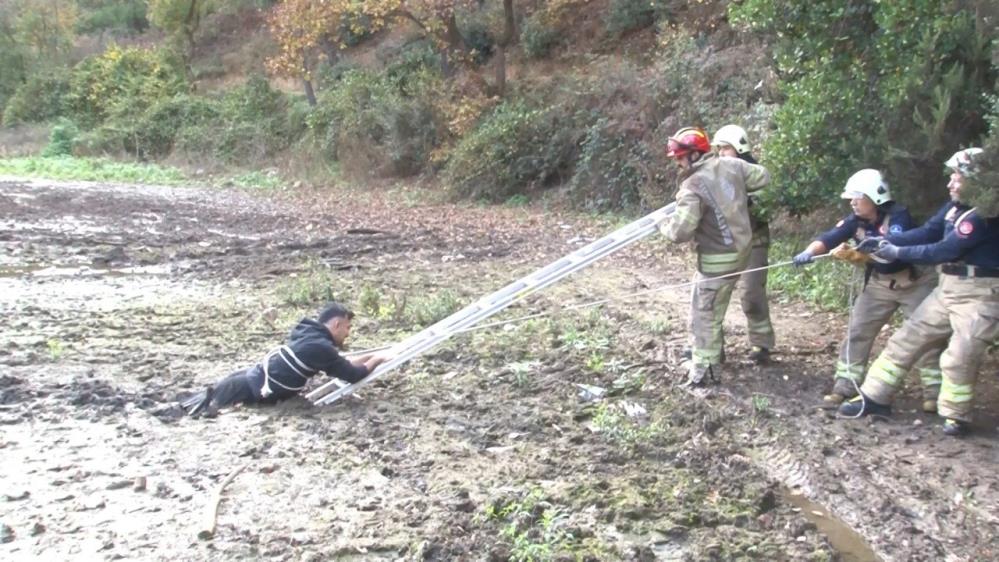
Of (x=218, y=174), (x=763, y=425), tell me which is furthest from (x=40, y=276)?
(x=218, y=174)

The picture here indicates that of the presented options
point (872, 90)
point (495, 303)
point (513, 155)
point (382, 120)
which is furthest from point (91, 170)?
point (872, 90)

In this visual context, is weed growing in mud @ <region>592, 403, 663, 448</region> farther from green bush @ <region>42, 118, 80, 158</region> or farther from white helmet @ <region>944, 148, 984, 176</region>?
green bush @ <region>42, 118, 80, 158</region>

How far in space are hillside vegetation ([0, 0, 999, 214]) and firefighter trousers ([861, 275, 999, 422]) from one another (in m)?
0.69

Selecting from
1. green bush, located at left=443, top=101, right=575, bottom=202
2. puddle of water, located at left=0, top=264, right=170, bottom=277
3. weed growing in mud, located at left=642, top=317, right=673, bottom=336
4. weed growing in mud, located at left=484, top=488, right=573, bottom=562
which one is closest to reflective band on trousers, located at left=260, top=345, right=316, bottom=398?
weed growing in mud, located at left=484, top=488, right=573, bottom=562

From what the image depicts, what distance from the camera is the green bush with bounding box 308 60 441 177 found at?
26344 millimetres

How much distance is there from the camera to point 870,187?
6430 millimetres

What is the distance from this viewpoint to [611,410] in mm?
6891

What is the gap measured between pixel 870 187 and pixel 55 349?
7612 mm

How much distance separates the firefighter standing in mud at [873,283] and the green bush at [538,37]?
73.3 ft

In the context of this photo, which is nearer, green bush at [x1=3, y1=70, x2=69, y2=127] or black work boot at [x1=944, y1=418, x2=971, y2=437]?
black work boot at [x1=944, y1=418, x2=971, y2=437]

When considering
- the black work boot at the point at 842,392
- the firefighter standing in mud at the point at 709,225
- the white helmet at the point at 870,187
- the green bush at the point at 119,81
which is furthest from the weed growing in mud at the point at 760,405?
the green bush at the point at 119,81

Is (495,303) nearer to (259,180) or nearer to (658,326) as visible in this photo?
(658,326)

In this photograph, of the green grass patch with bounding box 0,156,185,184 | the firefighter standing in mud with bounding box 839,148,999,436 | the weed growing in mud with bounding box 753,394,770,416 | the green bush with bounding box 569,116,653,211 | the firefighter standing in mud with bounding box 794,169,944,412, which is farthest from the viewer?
the green grass patch with bounding box 0,156,185,184

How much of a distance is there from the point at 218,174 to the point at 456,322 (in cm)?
2715
